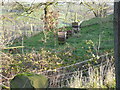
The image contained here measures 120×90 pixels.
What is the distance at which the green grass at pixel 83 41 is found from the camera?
802 centimetres

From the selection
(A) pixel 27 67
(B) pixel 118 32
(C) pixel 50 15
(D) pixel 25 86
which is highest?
(C) pixel 50 15

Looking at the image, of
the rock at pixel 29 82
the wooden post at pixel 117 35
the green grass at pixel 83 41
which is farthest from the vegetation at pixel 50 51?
the rock at pixel 29 82

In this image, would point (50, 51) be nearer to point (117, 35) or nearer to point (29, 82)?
point (117, 35)

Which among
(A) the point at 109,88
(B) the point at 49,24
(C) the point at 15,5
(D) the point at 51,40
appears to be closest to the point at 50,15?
(B) the point at 49,24

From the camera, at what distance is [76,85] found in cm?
311

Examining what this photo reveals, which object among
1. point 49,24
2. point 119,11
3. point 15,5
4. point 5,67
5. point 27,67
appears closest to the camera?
point 119,11

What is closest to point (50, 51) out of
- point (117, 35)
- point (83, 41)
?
point (83, 41)

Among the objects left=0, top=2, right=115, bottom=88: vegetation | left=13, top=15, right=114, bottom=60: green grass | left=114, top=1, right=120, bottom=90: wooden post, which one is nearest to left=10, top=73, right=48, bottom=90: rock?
left=114, top=1, right=120, bottom=90: wooden post

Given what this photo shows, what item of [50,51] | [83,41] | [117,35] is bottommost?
[50,51]

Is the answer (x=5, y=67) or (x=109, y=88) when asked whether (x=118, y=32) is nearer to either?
(x=109, y=88)

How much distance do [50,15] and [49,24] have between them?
0.75 metres

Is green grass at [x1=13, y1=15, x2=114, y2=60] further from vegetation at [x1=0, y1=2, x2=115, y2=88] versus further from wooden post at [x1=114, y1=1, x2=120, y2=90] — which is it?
wooden post at [x1=114, y1=1, x2=120, y2=90]

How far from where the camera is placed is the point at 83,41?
395 inches

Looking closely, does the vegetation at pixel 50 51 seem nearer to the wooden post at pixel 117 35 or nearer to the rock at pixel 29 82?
the wooden post at pixel 117 35
